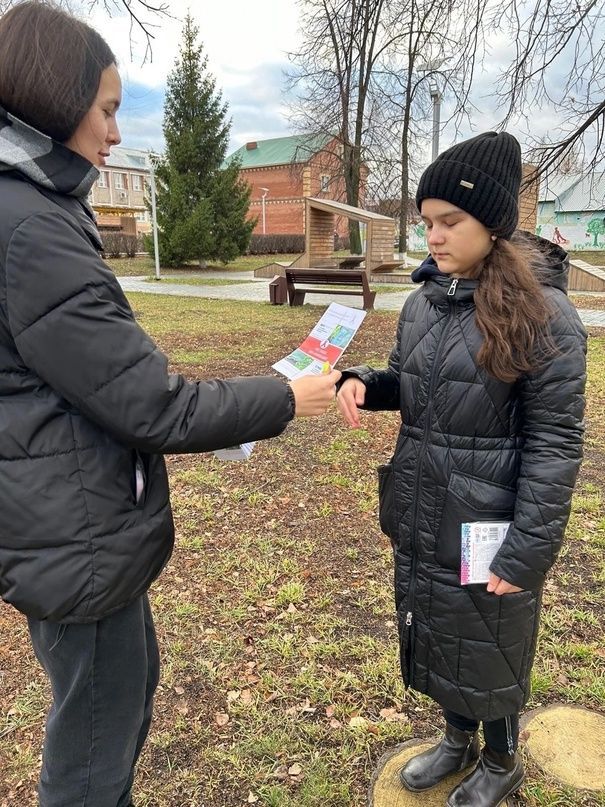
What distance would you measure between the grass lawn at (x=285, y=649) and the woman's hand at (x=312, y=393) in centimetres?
135

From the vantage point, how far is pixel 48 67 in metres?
1.12

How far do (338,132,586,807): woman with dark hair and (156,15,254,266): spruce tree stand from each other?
74.6 feet

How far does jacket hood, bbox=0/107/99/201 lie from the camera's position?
3.63 feet

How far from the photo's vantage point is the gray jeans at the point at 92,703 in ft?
4.33

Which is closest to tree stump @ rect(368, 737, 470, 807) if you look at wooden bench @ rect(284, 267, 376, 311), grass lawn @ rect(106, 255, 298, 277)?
wooden bench @ rect(284, 267, 376, 311)

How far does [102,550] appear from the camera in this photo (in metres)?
1.23

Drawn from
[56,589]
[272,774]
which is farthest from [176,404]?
[272,774]


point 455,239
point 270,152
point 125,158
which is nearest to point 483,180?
point 455,239

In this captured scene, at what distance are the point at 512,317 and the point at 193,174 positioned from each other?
2442 centimetres

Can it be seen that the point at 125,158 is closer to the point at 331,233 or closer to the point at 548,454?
the point at 331,233

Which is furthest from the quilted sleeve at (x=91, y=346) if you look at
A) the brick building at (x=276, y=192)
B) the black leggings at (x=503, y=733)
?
the brick building at (x=276, y=192)

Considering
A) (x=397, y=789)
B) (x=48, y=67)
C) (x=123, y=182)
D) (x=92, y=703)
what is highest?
(x=123, y=182)

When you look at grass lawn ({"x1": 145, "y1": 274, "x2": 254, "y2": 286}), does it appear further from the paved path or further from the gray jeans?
the gray jeans

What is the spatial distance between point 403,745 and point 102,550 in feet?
4.89
